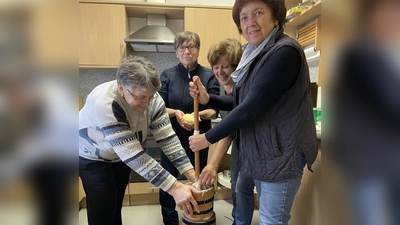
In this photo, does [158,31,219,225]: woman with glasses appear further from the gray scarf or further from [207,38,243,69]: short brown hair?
the gray scarf

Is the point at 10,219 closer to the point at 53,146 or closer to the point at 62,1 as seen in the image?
the point at 53,146

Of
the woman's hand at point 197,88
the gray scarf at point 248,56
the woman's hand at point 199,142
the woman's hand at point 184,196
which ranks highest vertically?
the gray scarf at point 248,56

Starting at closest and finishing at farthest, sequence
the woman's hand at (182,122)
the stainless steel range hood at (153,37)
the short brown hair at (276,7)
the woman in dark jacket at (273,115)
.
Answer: the woman in dark jacket at (273,115), the short brown hair at (276,7), the woman's hand at (182,122), the stainless steel range hood at (153,37)

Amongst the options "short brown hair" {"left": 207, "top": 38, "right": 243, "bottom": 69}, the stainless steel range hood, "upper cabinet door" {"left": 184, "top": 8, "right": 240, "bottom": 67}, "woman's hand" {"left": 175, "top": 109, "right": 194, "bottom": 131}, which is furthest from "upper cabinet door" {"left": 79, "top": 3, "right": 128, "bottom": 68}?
"short brown hair" {"left": 207, "top": 38, "right": 243, "bottom": 69}

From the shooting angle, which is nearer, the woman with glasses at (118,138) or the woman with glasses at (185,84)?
the woman with glasses at (118,138)

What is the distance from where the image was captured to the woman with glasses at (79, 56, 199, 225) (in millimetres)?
903

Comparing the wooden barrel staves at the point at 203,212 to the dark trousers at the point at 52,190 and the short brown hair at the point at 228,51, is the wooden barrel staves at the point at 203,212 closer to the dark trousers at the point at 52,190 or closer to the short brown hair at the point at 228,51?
the short brown hair at the point at 228,51

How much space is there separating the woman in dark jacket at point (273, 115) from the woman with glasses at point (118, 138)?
24cm

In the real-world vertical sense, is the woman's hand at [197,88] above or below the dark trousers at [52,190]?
above

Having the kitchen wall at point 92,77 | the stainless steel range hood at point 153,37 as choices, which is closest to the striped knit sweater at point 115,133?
the stainless steel range hood at point 153,37

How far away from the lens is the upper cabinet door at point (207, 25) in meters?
2.42

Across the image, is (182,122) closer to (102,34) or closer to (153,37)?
(153,37)

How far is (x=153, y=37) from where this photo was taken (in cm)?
232

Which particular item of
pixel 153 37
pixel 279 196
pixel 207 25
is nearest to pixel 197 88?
pixel 279 196
